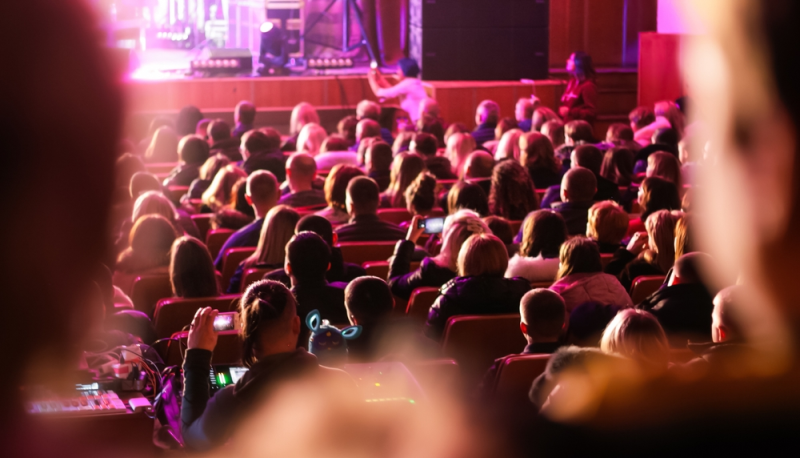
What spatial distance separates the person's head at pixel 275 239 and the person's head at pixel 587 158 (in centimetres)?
230

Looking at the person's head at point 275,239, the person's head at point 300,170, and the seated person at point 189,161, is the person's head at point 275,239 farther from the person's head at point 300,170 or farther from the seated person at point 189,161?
the seated person at point 189,161

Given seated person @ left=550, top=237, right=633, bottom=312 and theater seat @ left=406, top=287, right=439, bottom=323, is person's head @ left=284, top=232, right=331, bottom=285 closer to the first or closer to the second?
theater seat @ left=406, top=287, right=439, bottom=323

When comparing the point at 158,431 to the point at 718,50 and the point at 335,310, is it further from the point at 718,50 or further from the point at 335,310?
the point at 718,50

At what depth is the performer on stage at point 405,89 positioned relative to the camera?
34.1ft

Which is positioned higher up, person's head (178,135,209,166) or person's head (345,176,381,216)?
person's head (178,135,209,166)

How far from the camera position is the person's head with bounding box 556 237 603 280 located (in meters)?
3.34

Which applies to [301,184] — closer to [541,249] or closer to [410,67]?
[541,249]

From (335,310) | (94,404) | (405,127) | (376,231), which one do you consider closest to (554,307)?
(335,310)

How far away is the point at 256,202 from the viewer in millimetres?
4688

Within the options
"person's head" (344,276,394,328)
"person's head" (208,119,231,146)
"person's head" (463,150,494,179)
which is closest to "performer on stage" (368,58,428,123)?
"person's head" (208,119,231,146)

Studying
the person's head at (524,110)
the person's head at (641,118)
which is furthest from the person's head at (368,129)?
the person's head at (641,118)

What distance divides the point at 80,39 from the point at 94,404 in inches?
52.9

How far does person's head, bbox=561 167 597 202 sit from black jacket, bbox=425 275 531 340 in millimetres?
1466

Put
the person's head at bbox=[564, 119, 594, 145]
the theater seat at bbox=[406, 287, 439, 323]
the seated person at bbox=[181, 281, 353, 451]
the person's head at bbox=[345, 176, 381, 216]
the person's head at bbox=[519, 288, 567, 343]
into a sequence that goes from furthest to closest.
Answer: the person's head at bbox=[564, 119, 594, 145], the person's head at bbox=[345, 176, 381, 216], the theater seat at bbox=[406, 287, 439, 323], the person's head at bbox=[519, 288, 567, 343], the seated person at bbox=[181, 281, 353, 451]
